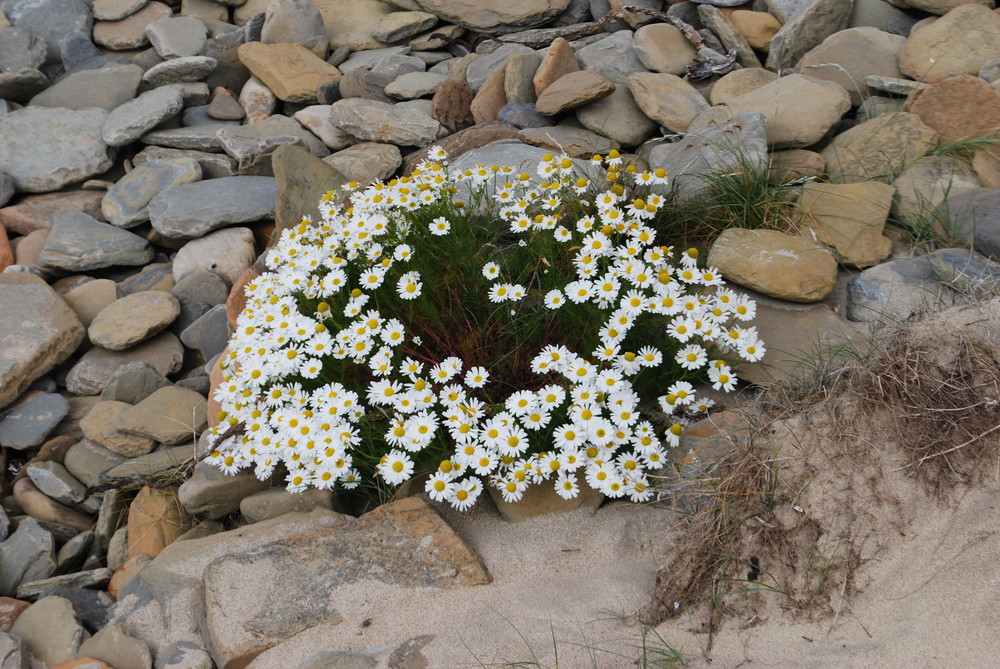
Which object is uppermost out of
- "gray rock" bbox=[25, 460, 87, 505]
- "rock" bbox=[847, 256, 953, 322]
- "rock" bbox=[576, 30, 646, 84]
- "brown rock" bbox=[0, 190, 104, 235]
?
"rock" bbox=[576, 30, 646, 84]

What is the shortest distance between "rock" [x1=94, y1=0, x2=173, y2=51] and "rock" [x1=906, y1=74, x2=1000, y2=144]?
20.3ft

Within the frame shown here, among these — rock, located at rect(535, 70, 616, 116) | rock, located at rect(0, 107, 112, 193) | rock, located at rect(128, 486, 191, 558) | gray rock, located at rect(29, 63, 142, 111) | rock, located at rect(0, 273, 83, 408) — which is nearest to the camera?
rock, located at rect(128, 486, 191, 558)

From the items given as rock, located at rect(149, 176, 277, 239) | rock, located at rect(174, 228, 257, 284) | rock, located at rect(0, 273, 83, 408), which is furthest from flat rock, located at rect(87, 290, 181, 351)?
rock, located at rect(149, 176, 277, 239)

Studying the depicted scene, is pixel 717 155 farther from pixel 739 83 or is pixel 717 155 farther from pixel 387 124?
pixel 387 124

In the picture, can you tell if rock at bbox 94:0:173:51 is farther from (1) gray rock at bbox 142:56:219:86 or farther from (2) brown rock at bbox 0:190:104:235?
(2) brown rock at bbox 0:190:104:235

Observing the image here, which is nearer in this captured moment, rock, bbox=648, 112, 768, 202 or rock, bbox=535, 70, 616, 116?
rock, bbox=648, 112, 768, 202

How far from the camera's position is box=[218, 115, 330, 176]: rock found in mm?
5727

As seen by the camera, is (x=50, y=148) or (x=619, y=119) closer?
(x=619, y=119)

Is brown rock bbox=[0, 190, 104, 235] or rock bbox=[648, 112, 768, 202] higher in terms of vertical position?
rock bbox=[648, 112, 768, 202]

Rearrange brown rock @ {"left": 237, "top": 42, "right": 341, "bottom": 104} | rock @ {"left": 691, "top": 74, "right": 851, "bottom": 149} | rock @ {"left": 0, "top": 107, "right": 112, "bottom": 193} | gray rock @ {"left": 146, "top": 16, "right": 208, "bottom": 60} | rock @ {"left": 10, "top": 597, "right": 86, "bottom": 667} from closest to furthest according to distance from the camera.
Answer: rock @ {"left": 10, "top": 597, "right": 86, "bottom": 667} < rock @ {"left": 691, "top": 74, "right": 851, "bottom": 149} < rock @ {"left": 0, "top": 107, "right": 112, "bottom": 193} < brown rock @ {"left": 237, "top": 42, "right": 341, "bottom": 104} < gray rock @ {"left": 146, "top": 16, "right": 208, "bottom": 60}

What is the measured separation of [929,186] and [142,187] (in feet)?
15.6

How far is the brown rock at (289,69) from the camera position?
647cm

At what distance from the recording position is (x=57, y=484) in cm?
404

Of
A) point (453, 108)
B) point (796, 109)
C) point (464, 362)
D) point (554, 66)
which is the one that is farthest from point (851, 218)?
point (453, 108)
